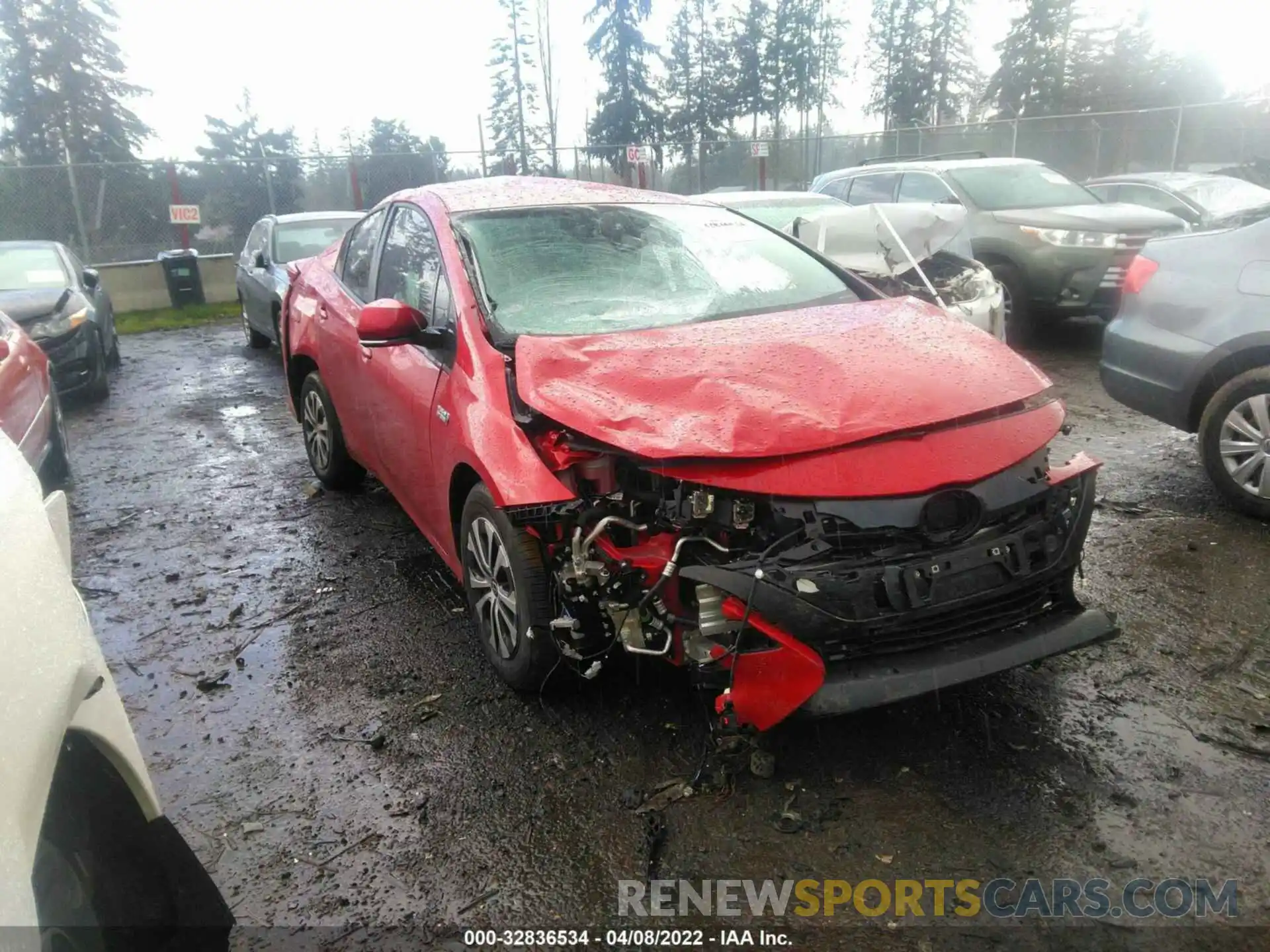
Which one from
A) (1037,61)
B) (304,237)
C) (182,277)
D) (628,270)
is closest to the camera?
(628,270)

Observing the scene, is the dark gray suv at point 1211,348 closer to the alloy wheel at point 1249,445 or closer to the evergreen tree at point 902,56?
the alloy wheel at point 1249,445

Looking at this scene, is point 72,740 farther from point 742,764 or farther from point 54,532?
point 742,764

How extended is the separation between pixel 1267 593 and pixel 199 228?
61.8 ft

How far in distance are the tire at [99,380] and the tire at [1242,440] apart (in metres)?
8.75

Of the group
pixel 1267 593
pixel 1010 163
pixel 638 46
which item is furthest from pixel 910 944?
pixel 638 46

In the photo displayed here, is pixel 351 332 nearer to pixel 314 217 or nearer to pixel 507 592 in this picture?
pixel 507 592

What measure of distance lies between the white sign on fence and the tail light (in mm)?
15289

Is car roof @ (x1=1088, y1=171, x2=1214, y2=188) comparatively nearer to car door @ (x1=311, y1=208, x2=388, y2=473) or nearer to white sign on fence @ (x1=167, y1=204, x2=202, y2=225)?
car door @ (x1=311, y1=208, x2=388, y2=473)

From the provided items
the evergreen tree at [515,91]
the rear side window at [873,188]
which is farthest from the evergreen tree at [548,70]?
the rear side window at [873,188]

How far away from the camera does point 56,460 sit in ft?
18.7

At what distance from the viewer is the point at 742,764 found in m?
2.86

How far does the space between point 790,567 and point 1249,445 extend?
3184 mm

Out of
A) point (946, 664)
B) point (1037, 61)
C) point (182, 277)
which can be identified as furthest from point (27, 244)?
point (1037, 61)

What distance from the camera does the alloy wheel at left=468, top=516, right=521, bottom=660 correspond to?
125 inches
